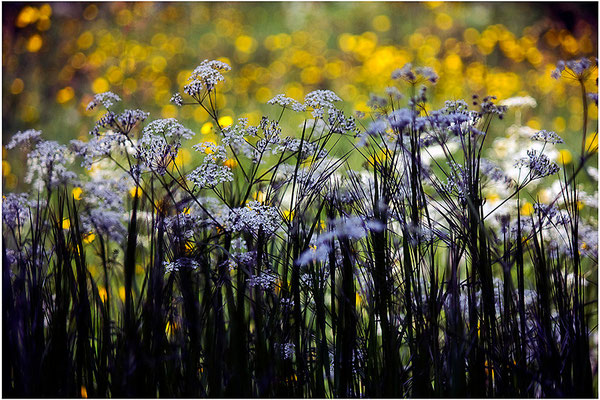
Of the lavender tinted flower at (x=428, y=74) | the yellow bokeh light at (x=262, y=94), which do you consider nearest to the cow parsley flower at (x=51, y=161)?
the lavender tinted flower at (x=428, y=74)

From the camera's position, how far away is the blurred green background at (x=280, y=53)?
2123 mm

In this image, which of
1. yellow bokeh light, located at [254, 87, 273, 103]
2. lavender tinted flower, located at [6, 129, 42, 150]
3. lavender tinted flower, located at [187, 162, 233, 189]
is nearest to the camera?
lavender tinted flower, located at [187, 162, 233, 189]

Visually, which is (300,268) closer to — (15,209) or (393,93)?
(393,93)

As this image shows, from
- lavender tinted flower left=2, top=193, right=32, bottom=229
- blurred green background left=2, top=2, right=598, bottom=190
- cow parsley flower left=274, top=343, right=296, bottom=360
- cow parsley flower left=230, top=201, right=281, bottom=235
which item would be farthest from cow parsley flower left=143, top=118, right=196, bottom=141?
blurred green background left=2, top=2, right=598, bottom=190

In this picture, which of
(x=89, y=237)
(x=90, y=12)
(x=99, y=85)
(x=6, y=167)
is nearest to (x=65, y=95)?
(x=99, y=85)

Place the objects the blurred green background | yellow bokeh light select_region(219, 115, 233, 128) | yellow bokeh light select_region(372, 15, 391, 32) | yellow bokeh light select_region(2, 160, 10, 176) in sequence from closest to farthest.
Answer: yellow bokeh light select_region(219, 115, 233, 128), yellow bokeh light select_region(2, 160, 10, 176), the blurred green background, yellow bokeh light select_region(372, 15, 391, 32)

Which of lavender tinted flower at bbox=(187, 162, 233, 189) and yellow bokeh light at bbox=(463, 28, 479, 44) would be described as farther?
yellow bokeh light at bbox=(463, 28, 479, 44)

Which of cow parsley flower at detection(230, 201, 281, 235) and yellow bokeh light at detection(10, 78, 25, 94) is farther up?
yellow bokeh light at detection(10, 78, 25, 94)

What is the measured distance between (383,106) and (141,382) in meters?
0.85

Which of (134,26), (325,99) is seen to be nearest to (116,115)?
(325,99)

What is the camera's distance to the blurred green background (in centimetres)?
212

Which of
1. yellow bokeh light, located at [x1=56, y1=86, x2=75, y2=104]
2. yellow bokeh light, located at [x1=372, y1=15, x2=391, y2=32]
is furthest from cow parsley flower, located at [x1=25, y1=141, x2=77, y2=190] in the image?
yellow bokeh light, located at [x1=372, y1=15, x2=391, y2=32]

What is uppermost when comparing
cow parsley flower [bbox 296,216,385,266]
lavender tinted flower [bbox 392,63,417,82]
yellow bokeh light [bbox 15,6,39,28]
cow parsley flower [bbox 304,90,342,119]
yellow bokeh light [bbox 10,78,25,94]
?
yellow bokeh light [bbox 15,6,39,28]

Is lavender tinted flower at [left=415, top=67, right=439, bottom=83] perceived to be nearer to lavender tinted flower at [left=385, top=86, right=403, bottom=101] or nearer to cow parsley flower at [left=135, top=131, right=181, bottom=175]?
lavender tinted flower at [left=385, top=86, right=403, bottom=101]
